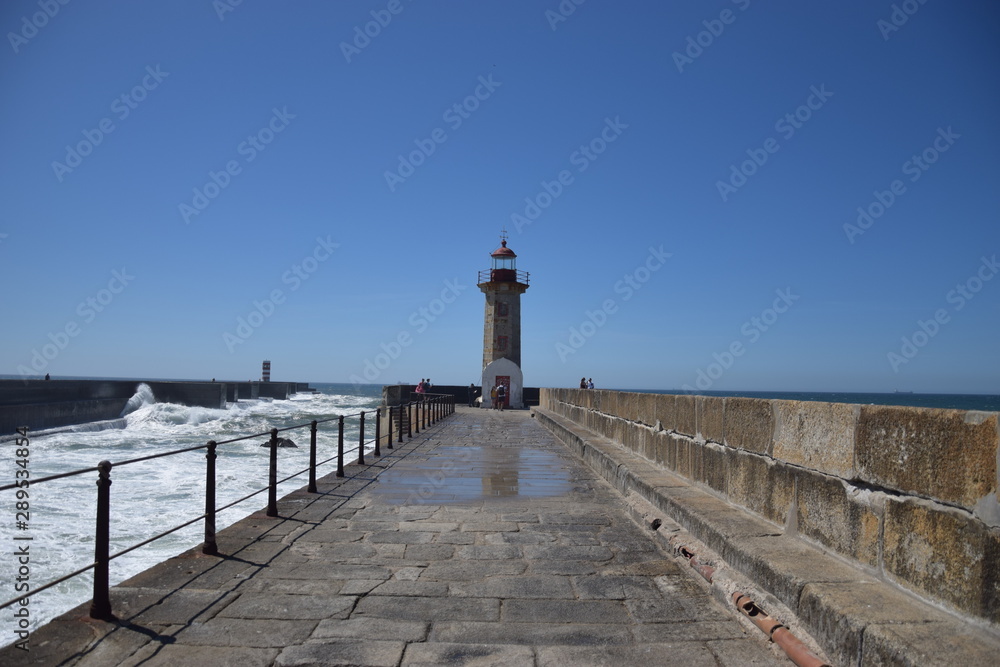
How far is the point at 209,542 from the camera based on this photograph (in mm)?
4652

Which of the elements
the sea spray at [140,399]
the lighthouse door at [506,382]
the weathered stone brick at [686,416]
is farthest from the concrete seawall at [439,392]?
the weathered stone brick at [686,416]

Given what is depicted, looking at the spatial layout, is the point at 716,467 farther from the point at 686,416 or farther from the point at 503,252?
the point at 503,252

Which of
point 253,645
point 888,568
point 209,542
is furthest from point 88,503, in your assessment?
point 888,568

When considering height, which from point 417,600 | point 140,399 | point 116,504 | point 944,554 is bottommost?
point 116,504

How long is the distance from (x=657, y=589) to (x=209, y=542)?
2889 mm

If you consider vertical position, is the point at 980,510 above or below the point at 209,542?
above

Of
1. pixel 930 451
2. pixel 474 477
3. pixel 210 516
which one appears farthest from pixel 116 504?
pixel 930 451

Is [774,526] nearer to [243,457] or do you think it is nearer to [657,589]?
[657,589]

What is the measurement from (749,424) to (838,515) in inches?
50.7

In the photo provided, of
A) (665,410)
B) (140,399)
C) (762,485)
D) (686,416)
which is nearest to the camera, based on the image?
(762,485)

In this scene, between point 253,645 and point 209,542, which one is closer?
point 253,645

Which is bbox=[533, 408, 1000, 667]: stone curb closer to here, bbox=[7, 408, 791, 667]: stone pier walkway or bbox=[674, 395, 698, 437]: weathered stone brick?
bbox=[7, 408, 791, 667]: stone pier walkway

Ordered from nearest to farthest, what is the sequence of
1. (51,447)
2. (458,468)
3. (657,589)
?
(657,589) → (458,468) → (51,447)

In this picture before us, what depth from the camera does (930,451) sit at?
2.72 metres
